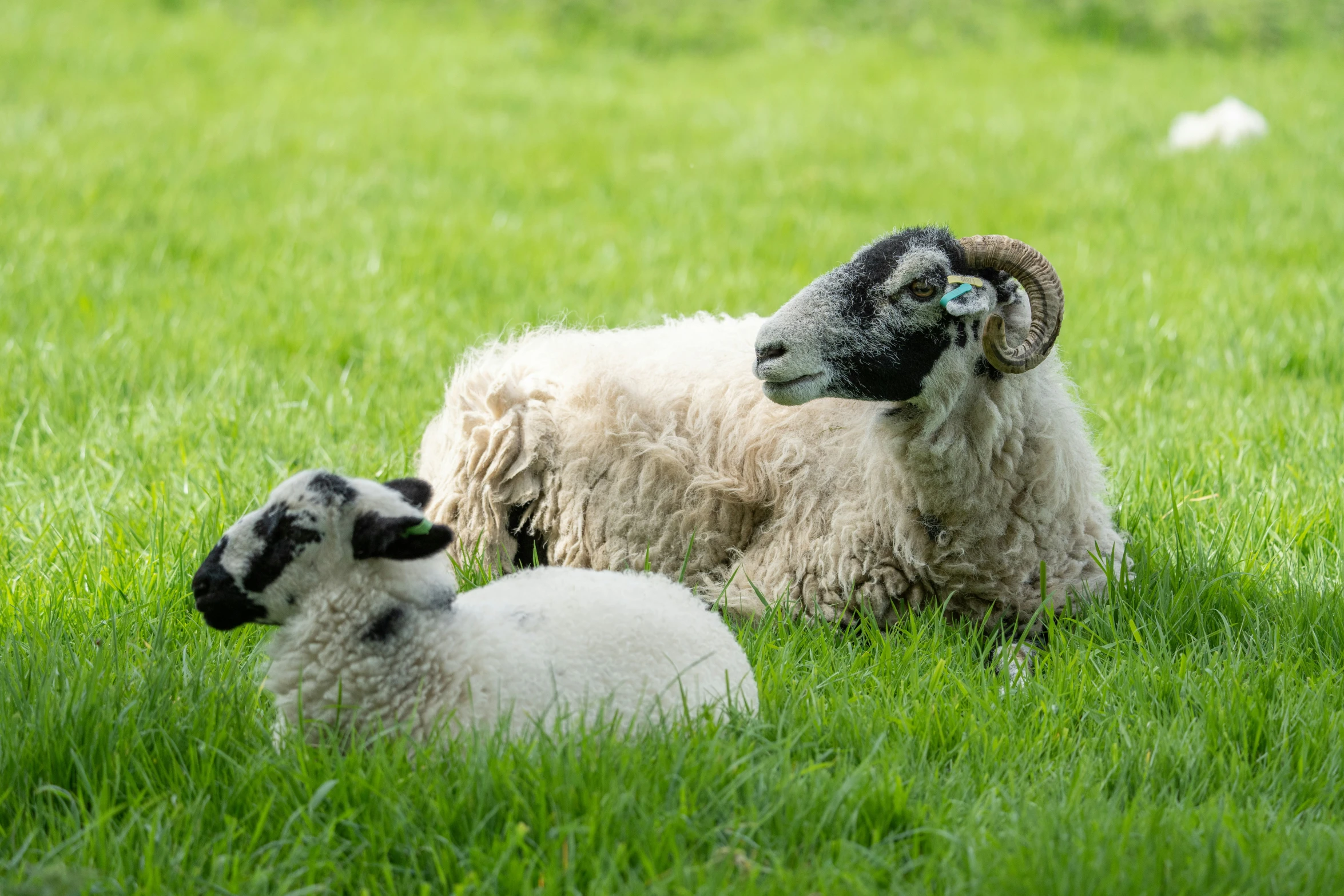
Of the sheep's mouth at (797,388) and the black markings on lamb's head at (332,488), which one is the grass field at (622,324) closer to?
the black markings on lamb's head at (332,488)

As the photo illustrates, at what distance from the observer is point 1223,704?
3.00m

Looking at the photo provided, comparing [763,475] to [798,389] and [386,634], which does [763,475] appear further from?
[386,634]

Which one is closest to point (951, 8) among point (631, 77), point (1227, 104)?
point (631, 77)

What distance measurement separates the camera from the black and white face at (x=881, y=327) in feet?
11.0

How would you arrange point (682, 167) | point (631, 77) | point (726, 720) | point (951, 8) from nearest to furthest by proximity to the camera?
point (726, 720) → point (682, 167) → point (631, 77) → point (951, 8)

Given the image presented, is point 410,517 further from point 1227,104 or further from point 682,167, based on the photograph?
point 1227,104

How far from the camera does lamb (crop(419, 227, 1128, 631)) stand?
3398mm

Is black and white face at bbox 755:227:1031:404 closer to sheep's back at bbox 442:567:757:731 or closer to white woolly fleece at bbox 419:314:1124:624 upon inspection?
white woolly fleece at bbox 419:314:1124:624

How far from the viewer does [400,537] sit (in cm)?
250

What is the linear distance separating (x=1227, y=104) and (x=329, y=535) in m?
10.7

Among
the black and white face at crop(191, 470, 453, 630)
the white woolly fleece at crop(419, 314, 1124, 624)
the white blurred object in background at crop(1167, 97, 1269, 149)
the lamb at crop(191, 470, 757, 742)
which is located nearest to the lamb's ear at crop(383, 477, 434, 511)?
the lamb at crop(191, 470, 757, 742)

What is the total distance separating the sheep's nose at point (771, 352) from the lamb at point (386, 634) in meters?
0.98

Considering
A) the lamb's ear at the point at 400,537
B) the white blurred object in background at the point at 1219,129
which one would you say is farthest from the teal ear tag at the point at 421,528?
the white blurred object in background at the point at 1219,129

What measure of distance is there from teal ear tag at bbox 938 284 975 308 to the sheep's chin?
1.17 feet
